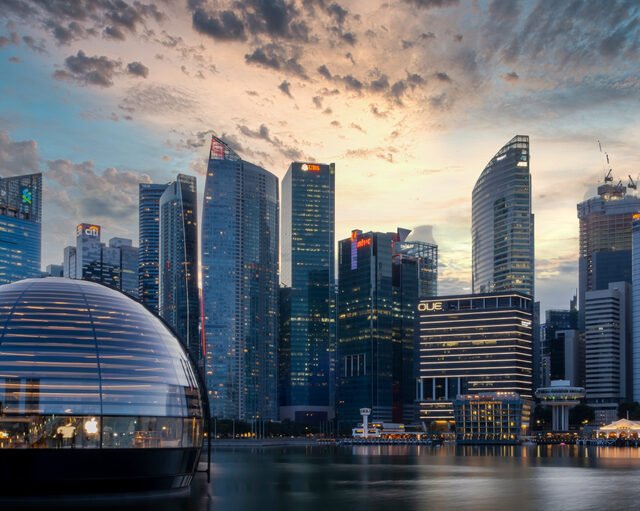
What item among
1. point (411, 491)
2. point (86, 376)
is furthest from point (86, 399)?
point (411, 491)

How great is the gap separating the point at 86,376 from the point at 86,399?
1.43 meters

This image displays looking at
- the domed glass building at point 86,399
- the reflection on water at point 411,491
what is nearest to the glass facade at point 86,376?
the domed glass building at point 86,399

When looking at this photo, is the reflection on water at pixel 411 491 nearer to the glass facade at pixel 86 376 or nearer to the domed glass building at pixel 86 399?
the domed glass building at pixel 86 399

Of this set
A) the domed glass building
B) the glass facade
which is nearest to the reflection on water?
the domed glass building

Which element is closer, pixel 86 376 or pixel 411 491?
pixel 86 376

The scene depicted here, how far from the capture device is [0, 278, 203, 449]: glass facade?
Answer: 56781 mm

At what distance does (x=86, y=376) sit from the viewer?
58.2m

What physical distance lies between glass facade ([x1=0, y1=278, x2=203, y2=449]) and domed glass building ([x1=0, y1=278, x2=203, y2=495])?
0.06m

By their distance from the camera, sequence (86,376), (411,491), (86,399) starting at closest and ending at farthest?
1. (86,399)
2. (86,376)
3. (411,491)

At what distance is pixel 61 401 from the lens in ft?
188

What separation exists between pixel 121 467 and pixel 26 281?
1598 centimetres

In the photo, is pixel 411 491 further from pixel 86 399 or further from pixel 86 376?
pixel 86 376

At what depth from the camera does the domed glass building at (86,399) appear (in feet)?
184

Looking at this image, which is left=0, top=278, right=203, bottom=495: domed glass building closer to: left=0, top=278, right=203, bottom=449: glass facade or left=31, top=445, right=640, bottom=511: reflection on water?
left=0, top=278, right=203, bottom=449: glass facade
